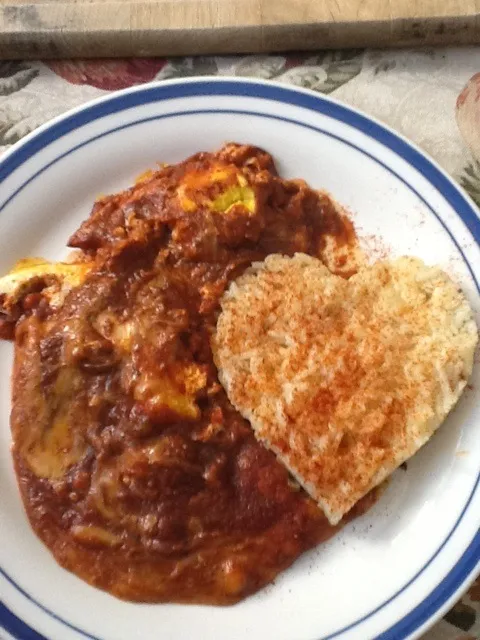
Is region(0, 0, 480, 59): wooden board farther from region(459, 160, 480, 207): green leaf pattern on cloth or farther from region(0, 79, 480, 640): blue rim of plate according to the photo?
region(459, 160, 480, 207): green leaf pattern on cloth

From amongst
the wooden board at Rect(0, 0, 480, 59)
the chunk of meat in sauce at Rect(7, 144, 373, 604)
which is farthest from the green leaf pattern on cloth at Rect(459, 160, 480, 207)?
the chunk of meat in sauce at Rect(7, 144, 373, 604)

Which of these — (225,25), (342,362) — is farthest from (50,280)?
(225,25)

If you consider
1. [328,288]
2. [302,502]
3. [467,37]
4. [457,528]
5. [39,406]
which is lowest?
[39,406]

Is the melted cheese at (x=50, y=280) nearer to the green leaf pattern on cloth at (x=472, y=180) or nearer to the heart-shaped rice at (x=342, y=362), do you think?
the heart-shaped rice at (x=342, y=362)

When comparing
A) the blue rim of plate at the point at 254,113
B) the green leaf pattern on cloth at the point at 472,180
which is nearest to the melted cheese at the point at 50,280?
the blue rim of plate at the point at 254,113

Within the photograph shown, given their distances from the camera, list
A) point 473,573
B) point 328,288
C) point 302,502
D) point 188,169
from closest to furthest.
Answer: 1. point 473,573
2. point 302,502
3. point 328,288
4. point 188,169

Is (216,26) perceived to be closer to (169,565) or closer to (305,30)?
(305,30)

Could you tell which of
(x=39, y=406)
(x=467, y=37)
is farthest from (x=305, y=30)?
(x=39, y=406)

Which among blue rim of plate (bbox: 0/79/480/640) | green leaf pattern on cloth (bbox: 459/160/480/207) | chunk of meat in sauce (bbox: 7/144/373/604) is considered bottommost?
chunk of meat in sauce (bbox: 7/144/373/604)

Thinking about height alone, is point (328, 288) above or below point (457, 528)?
above
